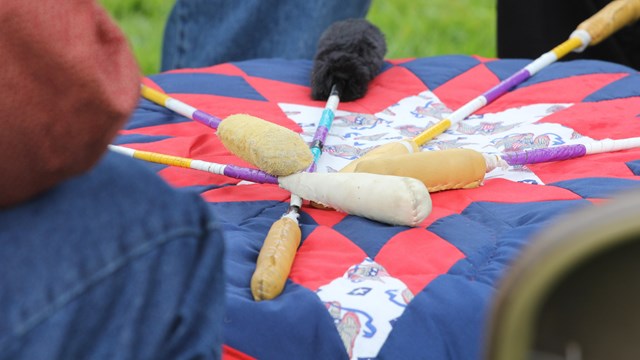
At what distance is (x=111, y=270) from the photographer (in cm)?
49

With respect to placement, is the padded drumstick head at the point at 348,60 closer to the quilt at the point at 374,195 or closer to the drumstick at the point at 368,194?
the quilt at the point at 374,195

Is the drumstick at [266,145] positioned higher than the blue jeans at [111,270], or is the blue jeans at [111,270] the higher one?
the blue jeans at [111,270]

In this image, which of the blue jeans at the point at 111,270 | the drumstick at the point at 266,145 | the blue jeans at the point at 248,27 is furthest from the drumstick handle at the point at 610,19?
the blue jeans at the point at 111,270

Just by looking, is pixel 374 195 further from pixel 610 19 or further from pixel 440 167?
pixel 610 19

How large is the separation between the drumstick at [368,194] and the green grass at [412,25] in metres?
1.29

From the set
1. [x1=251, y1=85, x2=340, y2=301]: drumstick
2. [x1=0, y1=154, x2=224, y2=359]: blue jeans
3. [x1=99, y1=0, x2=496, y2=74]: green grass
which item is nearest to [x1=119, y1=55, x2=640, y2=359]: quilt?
[x1=251, y1=85, x2=340, y2=301]: drumstick

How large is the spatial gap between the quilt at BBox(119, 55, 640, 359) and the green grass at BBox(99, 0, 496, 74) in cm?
77

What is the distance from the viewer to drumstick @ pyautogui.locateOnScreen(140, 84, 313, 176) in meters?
0.96

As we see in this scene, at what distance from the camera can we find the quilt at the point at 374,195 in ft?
2.53

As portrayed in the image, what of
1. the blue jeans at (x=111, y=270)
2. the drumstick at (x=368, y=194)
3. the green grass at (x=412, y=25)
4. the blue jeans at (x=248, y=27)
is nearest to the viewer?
the blue jeans at (x=111, y=270)

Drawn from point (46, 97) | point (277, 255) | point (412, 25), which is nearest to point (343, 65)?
point (277, 255)

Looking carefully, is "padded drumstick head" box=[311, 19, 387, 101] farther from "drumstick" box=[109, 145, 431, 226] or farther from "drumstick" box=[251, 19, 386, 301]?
"drumstick" box=[109, 145, 431, 226]

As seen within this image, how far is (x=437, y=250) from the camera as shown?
0.87m

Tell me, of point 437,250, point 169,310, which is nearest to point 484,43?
point 437,250
